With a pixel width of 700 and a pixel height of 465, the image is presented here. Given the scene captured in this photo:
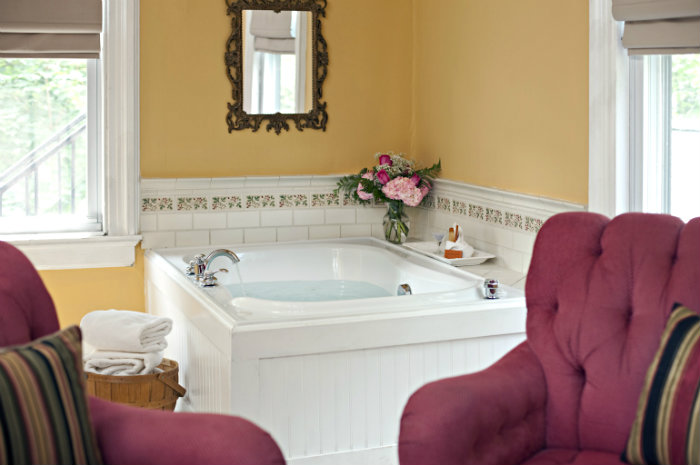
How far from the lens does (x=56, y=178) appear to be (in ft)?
13.9

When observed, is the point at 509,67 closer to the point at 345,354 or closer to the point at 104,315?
the point at 345,354

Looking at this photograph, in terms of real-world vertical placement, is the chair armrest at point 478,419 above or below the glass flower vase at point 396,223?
below

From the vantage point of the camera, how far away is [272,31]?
451 cm

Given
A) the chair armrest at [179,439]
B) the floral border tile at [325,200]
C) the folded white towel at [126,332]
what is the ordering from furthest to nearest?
the floral border tile at [325,200], the folded white towel at [126,332], the chair armrest at [179,439]

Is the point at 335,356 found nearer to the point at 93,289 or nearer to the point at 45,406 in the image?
the point at 45,406

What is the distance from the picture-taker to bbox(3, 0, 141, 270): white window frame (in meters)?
4.15

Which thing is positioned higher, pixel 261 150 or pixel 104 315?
pixel 261 150

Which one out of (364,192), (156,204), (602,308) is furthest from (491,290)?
(156,204)

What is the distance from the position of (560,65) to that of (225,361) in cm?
180

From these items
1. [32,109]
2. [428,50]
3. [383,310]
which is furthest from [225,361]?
[428,50]

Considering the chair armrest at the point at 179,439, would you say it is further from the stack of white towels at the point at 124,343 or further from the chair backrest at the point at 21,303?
the stack of white towels at the point at 124,343

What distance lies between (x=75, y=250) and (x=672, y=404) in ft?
10.3

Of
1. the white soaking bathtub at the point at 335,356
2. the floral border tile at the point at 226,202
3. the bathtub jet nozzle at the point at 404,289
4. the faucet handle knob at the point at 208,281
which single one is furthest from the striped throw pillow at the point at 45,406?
the floral border tile at the point at 226,202

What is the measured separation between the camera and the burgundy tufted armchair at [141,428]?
65.2 inches
